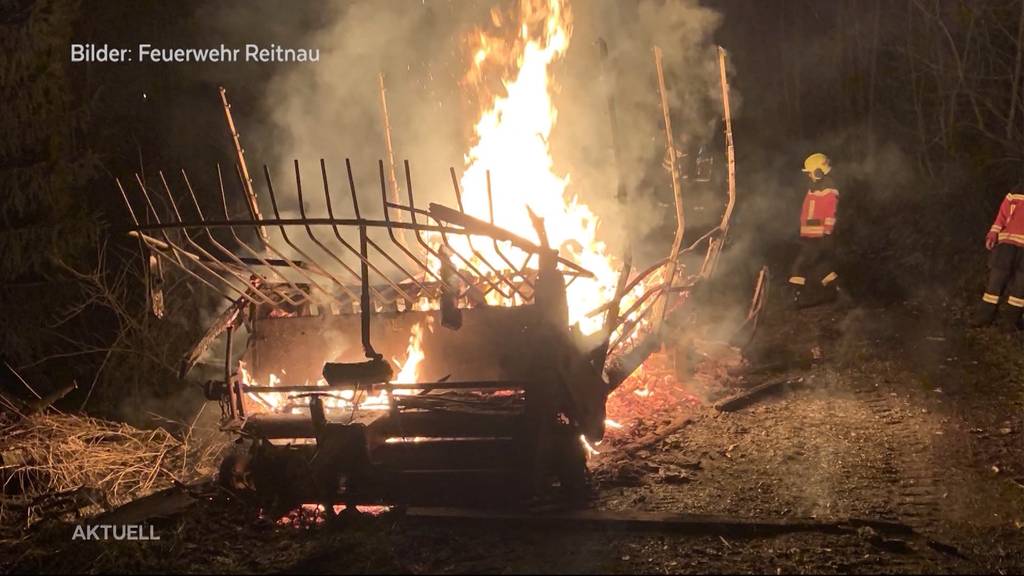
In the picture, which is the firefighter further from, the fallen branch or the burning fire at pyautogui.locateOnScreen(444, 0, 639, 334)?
the burning fire at pyautogui.locateOnScreen(444, 0, 639, 334)

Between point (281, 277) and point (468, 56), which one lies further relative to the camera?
point (468, 56)

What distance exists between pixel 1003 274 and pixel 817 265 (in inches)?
106

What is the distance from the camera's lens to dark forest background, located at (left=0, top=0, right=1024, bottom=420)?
348 inches

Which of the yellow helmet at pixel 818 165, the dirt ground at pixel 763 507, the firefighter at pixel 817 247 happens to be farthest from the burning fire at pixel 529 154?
the yellow helmet at pixel 818 165

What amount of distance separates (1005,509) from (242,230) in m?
9.44

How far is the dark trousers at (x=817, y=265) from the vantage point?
452 inches

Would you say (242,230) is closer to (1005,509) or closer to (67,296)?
(67,296)

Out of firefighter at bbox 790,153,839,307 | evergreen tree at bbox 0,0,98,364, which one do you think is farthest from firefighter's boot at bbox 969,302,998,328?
evergreen tree at bbox 0,0,98,364

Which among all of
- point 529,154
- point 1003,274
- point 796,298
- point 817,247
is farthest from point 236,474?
point 817,247

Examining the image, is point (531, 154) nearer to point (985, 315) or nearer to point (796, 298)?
point (796, 298)

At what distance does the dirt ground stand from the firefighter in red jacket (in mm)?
1742

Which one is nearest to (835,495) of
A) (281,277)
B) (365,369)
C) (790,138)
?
(365,369)

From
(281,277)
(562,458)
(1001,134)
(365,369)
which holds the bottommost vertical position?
(562,458)

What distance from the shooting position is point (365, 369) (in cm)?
464
